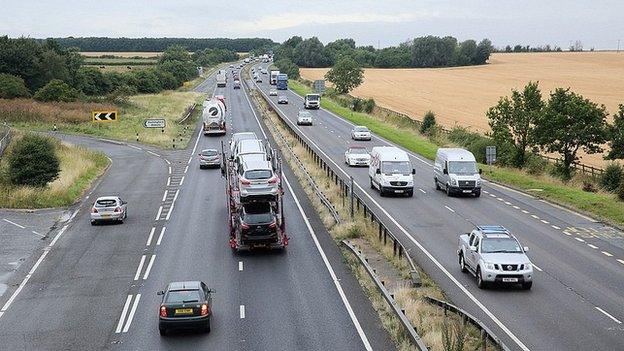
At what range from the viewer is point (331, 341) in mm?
19562

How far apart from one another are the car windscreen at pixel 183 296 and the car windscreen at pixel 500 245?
9.45 m

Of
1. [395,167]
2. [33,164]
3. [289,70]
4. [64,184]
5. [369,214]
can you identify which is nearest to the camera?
[369,214]

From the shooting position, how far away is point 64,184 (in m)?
46.5

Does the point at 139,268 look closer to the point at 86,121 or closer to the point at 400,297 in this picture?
the point at 400,297

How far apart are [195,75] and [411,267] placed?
17478 centimetres

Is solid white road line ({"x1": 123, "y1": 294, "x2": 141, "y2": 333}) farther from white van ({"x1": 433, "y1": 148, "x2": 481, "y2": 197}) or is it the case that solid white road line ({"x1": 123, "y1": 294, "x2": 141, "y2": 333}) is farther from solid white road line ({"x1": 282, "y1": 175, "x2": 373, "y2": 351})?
white van ({"x1": 433, "y1": 148, "x2": 481, "y2": 197})

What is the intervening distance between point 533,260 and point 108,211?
1997 cm

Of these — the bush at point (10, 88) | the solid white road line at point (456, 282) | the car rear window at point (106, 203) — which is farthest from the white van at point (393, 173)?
the bush at point (10, 88)

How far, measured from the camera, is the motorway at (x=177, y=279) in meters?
20.1

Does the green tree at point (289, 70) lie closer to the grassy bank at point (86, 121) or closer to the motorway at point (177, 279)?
the grassy bank at point (86, 121)

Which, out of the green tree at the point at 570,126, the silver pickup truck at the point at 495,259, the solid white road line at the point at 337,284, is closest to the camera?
the solid white road line at the point at 337,284

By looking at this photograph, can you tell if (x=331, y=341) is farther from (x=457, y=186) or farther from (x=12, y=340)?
(x=457, y=186)

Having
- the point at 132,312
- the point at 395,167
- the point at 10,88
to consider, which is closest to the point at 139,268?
the point at 132,312

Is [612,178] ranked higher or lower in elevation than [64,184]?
higher
